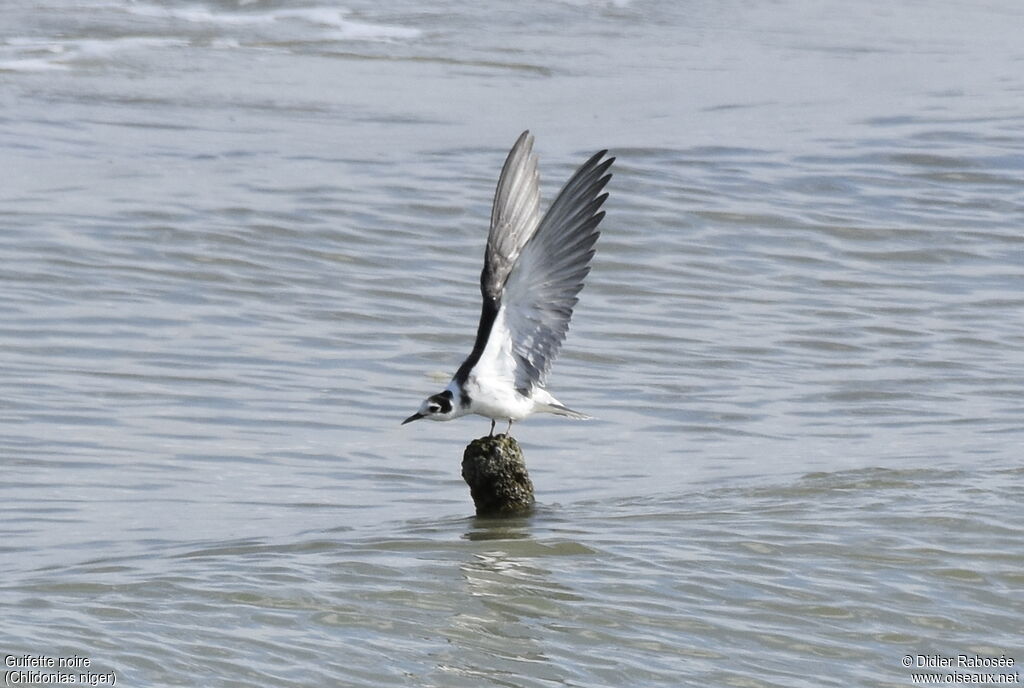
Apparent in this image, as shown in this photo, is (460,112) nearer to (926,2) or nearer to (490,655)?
(926,2)

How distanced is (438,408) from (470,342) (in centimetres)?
349

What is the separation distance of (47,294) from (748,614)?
5678mm

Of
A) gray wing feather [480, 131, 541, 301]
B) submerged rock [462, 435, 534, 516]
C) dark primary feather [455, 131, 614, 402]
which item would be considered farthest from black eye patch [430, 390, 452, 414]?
gray wing feather [480, 131, 541, 301]

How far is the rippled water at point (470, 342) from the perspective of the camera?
5934mm

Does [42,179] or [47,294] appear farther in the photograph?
[42,179]

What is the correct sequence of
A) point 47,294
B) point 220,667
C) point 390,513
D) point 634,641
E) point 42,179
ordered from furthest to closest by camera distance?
point 42,179
point 47,294
point 390,513
point 634,641
point 220,667

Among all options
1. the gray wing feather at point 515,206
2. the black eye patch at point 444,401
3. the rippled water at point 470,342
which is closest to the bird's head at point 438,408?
the black eye patch at point 444,401

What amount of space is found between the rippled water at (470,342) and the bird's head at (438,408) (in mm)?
465

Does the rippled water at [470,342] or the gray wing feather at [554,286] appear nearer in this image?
the rippled water at [470,342]

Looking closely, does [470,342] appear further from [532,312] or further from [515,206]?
[532,312]

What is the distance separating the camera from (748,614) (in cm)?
599

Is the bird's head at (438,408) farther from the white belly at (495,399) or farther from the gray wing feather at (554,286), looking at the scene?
the gray wing feather at (554,286)

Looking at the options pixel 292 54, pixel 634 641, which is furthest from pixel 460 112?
pixel 634 641

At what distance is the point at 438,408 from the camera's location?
6.62 m
